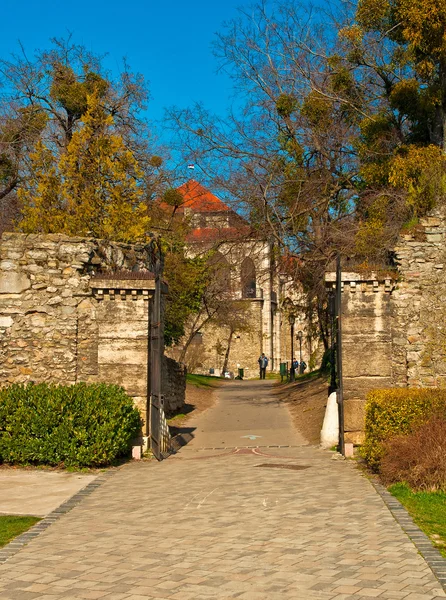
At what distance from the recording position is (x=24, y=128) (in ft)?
85.6

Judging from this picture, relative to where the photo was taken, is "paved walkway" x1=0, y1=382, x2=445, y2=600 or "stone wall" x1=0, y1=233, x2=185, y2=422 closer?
"paved walkway" x1=0, y1=382, x2=445, y2=600

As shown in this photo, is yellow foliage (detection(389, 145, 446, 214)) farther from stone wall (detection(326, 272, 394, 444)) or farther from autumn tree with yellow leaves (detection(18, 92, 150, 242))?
autumn tree with yellow leaves (detection(18, 92, 150, 242))

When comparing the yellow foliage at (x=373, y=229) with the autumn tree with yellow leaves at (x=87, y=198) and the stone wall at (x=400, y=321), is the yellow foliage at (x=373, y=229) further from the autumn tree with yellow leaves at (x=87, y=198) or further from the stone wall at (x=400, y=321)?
the autumn tree with yellow leaves at (x=87, y=198)

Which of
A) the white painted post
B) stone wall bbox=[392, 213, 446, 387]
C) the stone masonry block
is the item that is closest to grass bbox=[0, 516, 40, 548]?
the stone masonry block

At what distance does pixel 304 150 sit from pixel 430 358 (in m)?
10.2

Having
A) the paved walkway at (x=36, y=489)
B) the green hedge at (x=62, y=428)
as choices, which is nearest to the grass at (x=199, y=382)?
the green hedge at (x=62, y=428)

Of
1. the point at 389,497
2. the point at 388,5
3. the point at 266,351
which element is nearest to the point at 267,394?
the point at 388,5

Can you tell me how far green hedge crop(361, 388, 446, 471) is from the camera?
32.8 feet

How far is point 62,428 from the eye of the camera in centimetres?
1098

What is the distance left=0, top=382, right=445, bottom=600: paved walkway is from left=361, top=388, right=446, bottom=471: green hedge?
521mm

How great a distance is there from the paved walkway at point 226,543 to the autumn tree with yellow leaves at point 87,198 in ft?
21.7

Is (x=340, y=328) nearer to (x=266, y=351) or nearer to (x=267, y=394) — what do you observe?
(x=267, y=394)

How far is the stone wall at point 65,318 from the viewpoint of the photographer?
1231 centimetres

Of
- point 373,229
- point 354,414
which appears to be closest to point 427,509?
point 354,414
